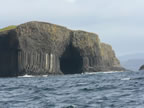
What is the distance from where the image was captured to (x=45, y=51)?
128125 millimetres

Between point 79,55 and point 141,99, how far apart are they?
4481 inches

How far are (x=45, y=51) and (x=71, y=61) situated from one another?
20.5 meters

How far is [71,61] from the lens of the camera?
146 meters

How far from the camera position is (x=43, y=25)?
427 ft

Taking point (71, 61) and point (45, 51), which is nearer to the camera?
point (45, 51)

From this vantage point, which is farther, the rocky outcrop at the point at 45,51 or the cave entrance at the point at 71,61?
the cave entrance at the point at 71,61

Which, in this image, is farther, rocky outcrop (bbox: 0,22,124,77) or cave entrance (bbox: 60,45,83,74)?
cave entrance (bbox: 60,45,83,74)

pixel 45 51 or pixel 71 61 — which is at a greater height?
pixel 45 51

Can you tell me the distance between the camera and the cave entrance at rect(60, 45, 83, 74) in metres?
140

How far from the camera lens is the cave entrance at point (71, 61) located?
140m

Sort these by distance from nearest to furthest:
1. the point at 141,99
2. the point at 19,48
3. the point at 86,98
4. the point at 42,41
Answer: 1. the point at 141,99
2. the point at 86,98
3. the point at 19,48
4. the point at 42,41

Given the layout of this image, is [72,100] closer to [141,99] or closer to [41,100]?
[41,100]

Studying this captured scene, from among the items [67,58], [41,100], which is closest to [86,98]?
[41,100]

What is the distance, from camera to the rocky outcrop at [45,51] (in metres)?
120
